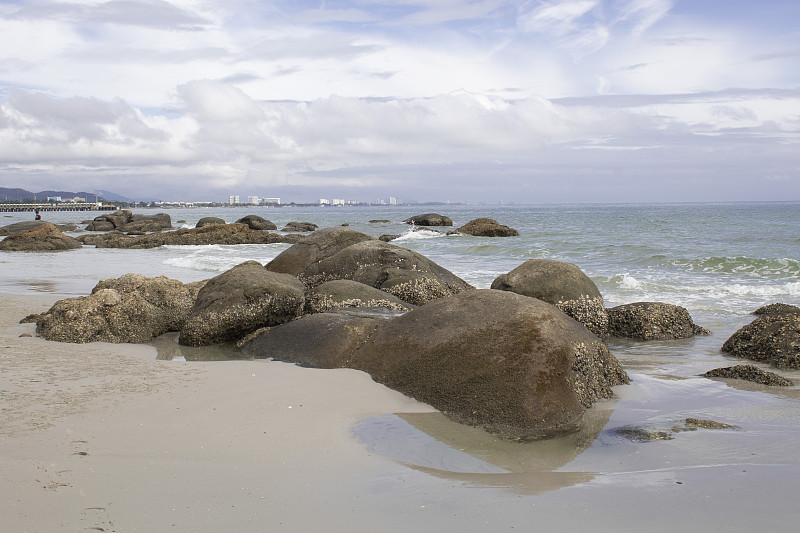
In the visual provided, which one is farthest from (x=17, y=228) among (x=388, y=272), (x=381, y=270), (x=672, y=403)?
(x=672, y=403)

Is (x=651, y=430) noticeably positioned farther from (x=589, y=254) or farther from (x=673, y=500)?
(x=589, y=254)

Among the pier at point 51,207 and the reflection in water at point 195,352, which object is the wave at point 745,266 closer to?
the reflection in water at point 195,352

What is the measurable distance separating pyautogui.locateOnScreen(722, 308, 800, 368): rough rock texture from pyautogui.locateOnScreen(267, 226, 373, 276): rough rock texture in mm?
6200

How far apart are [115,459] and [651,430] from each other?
362cm

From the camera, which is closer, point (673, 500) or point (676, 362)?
point (673, 500)

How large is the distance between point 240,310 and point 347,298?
4.75ft

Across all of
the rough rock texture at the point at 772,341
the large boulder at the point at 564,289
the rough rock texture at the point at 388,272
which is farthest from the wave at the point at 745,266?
the rough rock texture at the point at 388,272

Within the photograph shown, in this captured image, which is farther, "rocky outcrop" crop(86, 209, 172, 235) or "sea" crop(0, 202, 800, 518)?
"rocky outcrop" crop(86, 209, 172, 235)

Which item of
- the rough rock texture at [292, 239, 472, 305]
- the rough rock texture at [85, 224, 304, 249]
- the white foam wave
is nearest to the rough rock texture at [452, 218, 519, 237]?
the white foam wave

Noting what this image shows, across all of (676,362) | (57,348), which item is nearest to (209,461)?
(57,348)

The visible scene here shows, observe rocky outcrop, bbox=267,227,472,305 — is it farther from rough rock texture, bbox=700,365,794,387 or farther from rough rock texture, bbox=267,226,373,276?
rough rock texture, bbox=700,365,794,387

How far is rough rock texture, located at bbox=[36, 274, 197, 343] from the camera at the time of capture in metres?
7.21

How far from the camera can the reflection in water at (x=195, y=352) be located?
21.9ft

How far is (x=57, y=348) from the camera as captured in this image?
21.8 ft
